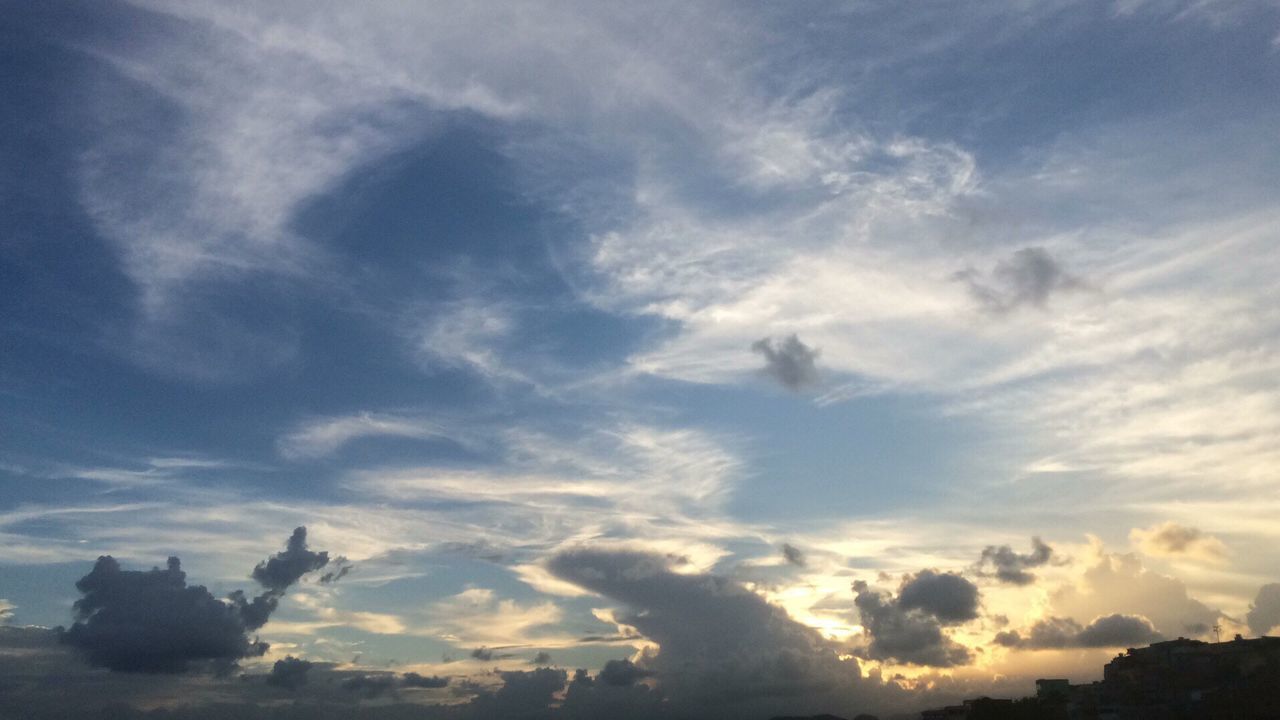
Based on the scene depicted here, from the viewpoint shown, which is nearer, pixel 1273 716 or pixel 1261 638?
pixel 1273 716

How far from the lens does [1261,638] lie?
19788cm

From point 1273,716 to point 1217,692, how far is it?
18.1m

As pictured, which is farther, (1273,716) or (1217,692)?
(1217,692)

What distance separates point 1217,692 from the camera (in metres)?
199

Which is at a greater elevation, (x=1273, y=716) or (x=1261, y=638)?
(x=1261, y=638)

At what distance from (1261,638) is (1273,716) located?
72.2 feet

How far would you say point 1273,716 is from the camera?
181 meters

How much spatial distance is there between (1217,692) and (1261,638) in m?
15.1
